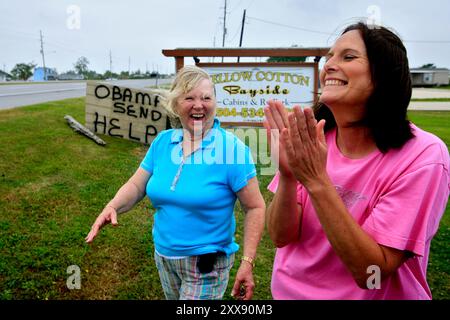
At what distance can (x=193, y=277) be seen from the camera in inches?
79.8

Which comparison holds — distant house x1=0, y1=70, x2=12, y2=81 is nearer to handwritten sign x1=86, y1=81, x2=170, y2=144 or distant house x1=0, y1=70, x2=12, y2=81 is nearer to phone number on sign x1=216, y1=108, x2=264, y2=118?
handwritten sign x1=86, y1=81, x2=170, y2=144

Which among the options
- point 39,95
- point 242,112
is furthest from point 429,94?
point 242,112

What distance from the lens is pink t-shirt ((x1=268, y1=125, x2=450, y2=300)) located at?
1.12 meters

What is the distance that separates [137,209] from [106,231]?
0.89 metres

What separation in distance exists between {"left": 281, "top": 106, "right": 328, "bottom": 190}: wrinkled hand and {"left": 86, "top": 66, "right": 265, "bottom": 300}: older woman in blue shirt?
0.83 m

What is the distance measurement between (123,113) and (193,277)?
26.1ft

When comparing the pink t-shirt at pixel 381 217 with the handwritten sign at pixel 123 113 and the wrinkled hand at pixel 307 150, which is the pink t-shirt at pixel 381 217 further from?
the handwritten sign at pixel 123 113

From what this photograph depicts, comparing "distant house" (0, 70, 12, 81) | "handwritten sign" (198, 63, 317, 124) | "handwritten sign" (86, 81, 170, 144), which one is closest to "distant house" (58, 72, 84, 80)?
"distant house" (0, 70, 12, 81)

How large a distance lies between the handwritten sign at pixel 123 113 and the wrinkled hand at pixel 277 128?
8.06 meters

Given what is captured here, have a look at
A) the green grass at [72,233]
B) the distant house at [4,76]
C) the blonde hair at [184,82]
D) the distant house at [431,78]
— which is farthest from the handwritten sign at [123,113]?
the distant house at [4,76]

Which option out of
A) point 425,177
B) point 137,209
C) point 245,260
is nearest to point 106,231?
point 137,209

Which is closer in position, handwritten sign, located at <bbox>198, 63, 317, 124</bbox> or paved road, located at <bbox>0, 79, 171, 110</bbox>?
handwritten sign, located at <bbox>198, 63, 317, 124</bbox>

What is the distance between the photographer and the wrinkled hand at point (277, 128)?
1.23m

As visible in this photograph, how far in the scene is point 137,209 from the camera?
212 inches
